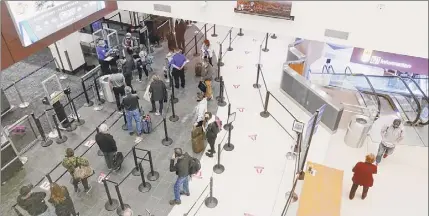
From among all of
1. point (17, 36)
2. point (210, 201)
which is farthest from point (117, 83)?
point (210, 201)

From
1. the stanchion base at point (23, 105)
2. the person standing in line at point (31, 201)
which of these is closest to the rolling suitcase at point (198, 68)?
the stanchion base at point (23, 105)

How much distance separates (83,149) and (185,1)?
4.61 m

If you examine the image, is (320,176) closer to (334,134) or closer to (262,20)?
(334,134)

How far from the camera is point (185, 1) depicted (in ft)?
23.7

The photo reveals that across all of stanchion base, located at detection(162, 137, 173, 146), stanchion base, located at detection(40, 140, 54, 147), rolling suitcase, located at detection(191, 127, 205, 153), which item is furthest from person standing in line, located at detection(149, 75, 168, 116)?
stanchion base, located at detection(40, 140, 54, 147)

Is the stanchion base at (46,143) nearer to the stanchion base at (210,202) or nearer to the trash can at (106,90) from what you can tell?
the trash can at (106,90)

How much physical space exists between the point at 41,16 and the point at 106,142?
2.87 meters

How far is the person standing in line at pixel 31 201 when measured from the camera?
6043 millimetres

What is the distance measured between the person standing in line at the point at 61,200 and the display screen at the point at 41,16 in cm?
265

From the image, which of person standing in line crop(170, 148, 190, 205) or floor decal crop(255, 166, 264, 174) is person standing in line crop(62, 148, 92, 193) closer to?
person standing in line crop(170, 148, 190, 205)

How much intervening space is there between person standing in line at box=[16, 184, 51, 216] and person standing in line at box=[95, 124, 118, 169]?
159 cm

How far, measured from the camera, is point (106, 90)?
1009 centimetres

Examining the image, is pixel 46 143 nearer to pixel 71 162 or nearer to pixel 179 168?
pixel 71 162

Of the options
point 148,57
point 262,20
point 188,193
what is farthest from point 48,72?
point 262,20
